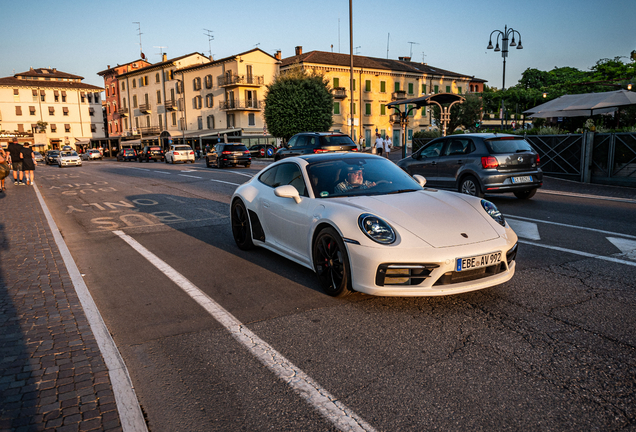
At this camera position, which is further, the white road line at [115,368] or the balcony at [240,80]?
the balcony at [240,80]

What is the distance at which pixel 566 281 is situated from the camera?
4957mm

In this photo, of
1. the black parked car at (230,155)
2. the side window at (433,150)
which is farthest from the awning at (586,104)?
the black parked car at (230,155)

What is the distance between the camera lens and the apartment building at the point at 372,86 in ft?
203

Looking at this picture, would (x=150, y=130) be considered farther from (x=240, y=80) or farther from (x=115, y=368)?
(x=115, y=368)

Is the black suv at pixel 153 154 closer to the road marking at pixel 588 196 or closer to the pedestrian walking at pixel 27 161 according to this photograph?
the pedestrian walking at pixel 27 161

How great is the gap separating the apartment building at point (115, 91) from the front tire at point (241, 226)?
89368 millimetres

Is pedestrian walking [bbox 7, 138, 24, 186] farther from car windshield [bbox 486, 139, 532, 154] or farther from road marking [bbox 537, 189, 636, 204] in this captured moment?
road marking [bbox 537, 189, 636, 204]

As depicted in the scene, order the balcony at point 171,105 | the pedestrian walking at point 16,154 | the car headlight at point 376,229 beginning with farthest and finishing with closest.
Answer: the balcony at point 171,105 → the pedestrian walking at point 16,154 → the car headlight at point 376,229

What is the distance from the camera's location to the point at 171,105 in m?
72.7

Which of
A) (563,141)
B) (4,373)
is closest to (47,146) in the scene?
(563,141)

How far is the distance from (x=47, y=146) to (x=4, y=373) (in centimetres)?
10709

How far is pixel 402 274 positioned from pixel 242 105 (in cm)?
6075

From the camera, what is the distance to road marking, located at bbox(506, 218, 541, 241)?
731cm

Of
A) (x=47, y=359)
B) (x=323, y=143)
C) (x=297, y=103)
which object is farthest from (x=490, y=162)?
(x=297, y=103)
